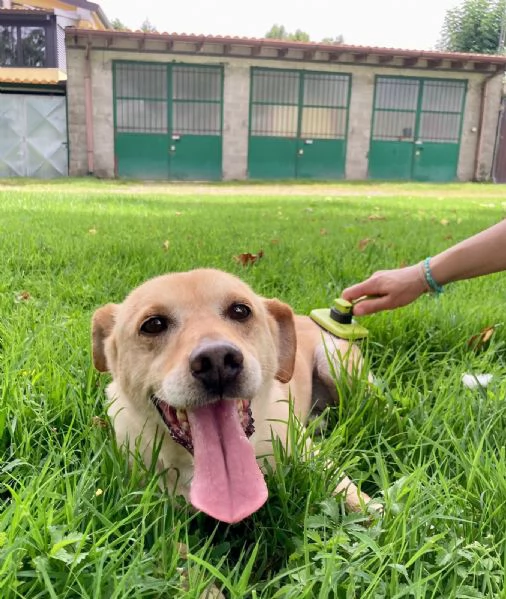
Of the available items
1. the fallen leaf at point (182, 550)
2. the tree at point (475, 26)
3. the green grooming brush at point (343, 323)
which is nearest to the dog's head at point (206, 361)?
the fallen leaf at point (182, 550)

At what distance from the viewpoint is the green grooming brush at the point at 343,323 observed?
294 centimetres

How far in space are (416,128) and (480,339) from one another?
2232 cm

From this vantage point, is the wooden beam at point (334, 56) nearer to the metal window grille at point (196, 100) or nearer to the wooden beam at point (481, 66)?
the metal window grille at point (196, 100)

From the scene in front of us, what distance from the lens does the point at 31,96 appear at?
814 inches

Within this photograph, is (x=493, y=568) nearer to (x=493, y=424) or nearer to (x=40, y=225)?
(x=493, y=424)

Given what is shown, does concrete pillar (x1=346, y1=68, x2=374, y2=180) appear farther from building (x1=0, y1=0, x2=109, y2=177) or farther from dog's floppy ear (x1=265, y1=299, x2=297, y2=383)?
dog's floppy ear (x1=265, y1=299, x2=297, y2=383)

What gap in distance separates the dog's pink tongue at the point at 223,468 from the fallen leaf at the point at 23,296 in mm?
2149

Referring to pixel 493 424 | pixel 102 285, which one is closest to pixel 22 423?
pixel 493 424

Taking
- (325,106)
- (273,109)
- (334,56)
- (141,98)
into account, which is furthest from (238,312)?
(325,106)

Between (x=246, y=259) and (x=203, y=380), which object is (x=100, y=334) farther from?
(x=246, y=259)

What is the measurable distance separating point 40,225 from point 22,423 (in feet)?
15.4

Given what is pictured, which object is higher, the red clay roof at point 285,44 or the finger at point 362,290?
the red clay roof at point 285,44

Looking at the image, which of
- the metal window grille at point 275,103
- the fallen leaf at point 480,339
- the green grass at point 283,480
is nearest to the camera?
the green grass at point 283,480

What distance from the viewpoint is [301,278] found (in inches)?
171
